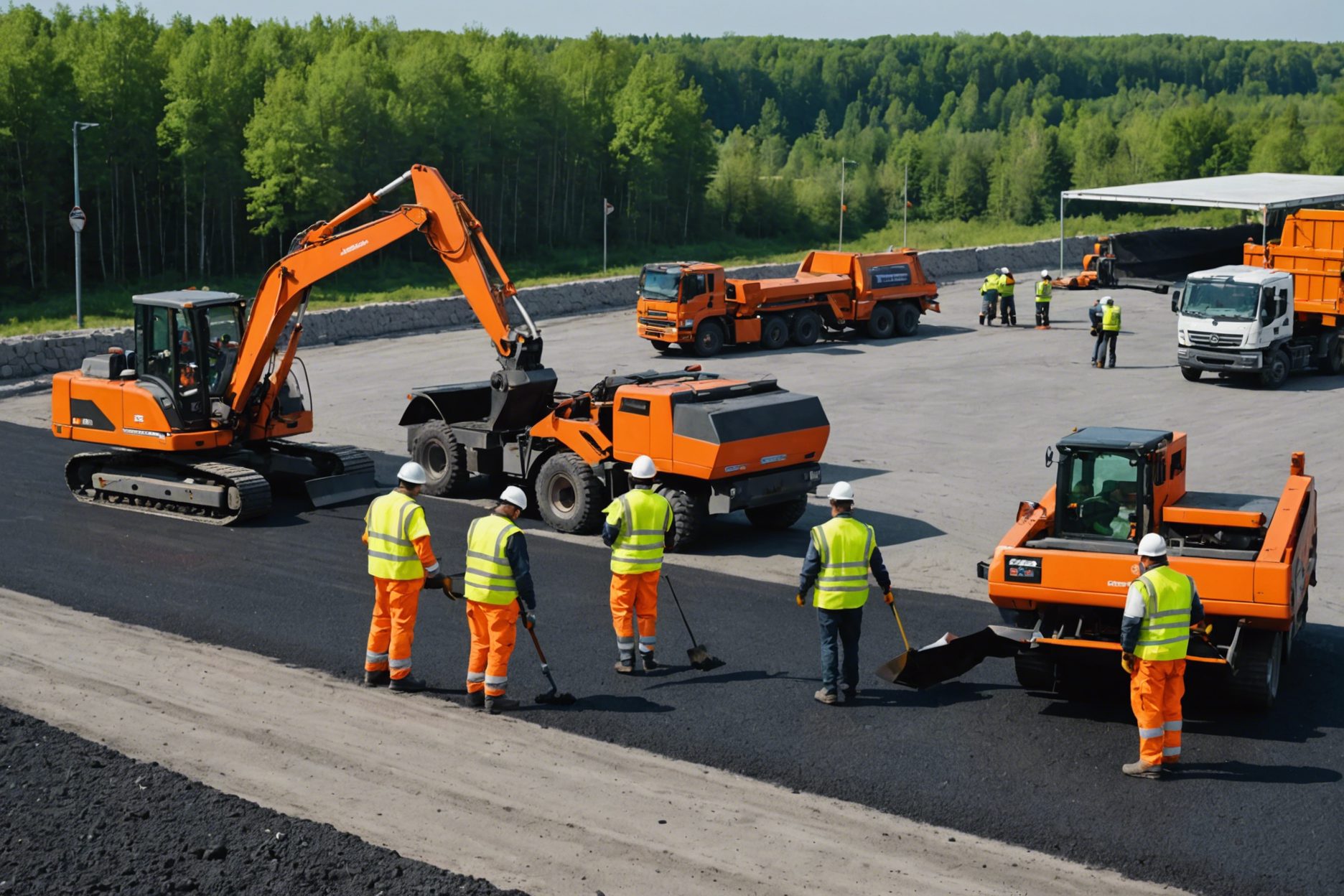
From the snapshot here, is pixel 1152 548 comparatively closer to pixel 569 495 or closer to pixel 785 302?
pixel 569 495

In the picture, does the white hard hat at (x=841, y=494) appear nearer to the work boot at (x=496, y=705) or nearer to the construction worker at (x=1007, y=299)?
the work boot at (x=496, y=705)

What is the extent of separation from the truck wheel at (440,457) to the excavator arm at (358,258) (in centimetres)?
150

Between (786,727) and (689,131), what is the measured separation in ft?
228

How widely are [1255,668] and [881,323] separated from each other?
2586 centimetres

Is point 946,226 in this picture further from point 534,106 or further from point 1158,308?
point 1158,308

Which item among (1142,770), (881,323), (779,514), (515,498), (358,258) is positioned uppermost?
(358,258)

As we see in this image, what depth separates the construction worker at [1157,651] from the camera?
9.80 m

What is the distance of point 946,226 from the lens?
80438mm

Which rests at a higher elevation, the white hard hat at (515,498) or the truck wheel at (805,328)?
the white hard hat at (515,498)

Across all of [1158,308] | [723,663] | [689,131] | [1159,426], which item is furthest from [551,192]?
[723,663]

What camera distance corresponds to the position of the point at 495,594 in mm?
Answer: 10859

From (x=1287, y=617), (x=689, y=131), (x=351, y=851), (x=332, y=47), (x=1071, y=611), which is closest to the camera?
(x=351, y=851)

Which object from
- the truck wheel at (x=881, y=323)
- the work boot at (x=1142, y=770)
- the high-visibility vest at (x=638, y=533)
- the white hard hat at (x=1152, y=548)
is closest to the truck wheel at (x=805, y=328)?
the truck wheel at (x=881, y=323)

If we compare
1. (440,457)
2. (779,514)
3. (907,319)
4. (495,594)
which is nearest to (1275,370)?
(907,319)
